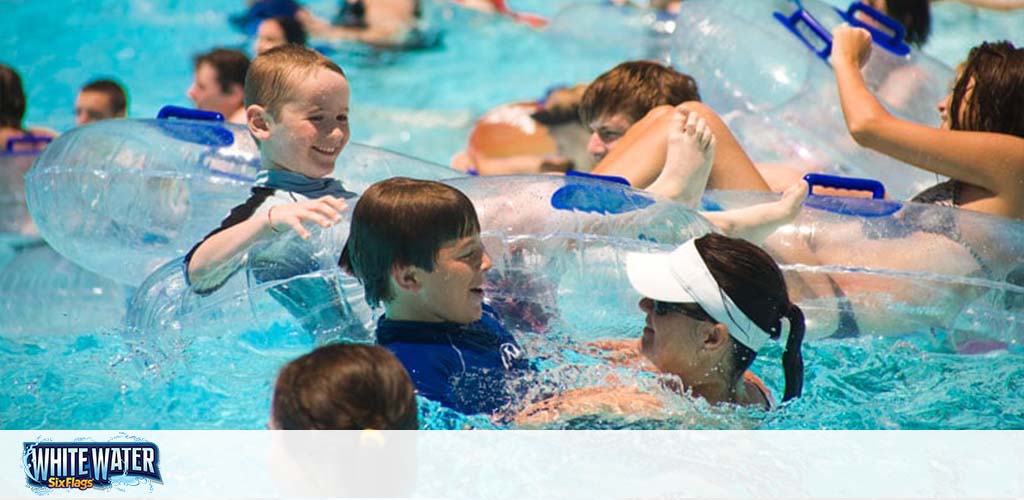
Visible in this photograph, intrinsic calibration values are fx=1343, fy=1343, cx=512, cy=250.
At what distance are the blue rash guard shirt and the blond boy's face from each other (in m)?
0.73

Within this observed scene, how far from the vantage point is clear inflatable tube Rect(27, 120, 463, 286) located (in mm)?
4098

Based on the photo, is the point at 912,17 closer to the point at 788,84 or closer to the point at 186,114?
the point at 788,84

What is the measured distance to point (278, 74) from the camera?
3777mm

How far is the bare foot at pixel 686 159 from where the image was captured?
3.93m

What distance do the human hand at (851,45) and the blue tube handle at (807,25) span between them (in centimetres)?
30

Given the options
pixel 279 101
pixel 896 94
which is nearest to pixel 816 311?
pixel 896 94

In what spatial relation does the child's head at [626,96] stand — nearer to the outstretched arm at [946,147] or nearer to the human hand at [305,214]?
the outstretched arm at [946,147]

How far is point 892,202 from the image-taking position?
416cm

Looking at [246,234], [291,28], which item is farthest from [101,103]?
[246,234]

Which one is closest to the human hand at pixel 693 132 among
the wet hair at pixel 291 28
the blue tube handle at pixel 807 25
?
the blue tube handle at pixel 807 25

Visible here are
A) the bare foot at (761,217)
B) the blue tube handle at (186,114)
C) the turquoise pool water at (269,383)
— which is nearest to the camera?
the turquoise pool water at (269,383)

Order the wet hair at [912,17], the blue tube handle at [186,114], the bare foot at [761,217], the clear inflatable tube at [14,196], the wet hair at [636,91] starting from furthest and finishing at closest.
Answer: the wet hair at [912,17] → the clear inflatable tube at [14,196] → the wet hair at [636,91] → the blue tube handle at [186,114] → the bare foot at [761,217]
